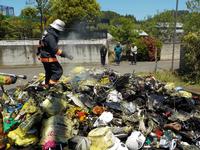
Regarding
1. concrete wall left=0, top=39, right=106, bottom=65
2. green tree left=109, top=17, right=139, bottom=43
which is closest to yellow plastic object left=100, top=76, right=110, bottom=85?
concrete wall left=0, top=39, right=106, bottom=65

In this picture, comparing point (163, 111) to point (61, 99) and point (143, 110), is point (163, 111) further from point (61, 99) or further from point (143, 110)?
point (61, 99)

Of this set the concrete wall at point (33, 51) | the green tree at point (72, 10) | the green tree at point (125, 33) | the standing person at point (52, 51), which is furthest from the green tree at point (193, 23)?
the green tree at point (72, 10)

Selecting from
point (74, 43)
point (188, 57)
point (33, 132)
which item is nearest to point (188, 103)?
point (33, 132)

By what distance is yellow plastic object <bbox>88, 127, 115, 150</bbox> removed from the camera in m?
5.51

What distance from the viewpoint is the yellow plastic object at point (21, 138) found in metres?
5.75

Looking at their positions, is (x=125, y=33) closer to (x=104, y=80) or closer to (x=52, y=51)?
(x=104, y=80)

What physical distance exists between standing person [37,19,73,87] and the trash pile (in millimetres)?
330

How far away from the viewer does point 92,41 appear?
2248cm

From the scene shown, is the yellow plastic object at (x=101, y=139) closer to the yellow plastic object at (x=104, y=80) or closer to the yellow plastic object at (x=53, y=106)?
the yellow plastic object at (x=53, y=106)

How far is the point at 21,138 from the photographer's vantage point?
5.82 meters

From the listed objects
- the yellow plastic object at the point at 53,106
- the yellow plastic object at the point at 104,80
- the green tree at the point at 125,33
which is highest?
the green tree at the point at 125,33

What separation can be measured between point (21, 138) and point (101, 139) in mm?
1355

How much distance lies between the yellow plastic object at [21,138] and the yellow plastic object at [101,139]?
95cm

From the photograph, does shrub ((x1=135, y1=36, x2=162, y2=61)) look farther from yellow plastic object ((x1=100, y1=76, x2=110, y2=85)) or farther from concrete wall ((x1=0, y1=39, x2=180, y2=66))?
yellow plastic object ((x1=100, y1=76, x2=110, y2=85))
